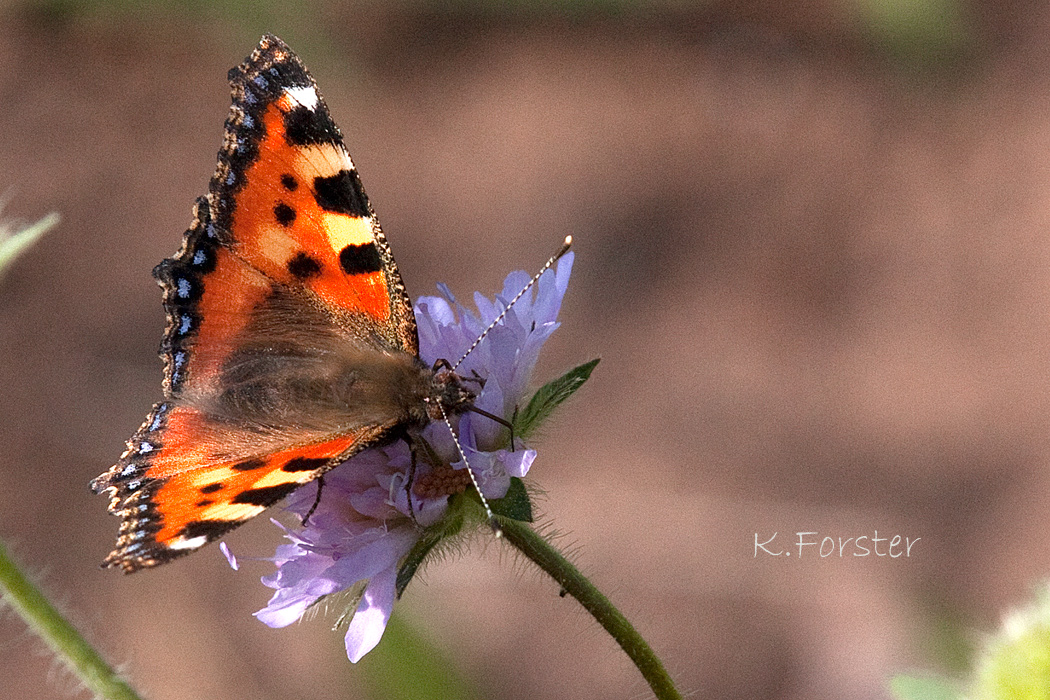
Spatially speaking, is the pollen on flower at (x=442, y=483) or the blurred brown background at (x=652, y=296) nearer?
the pollen on flower at (x=442, y=483)

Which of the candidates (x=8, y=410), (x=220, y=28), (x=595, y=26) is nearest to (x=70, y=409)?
(x=8, y=410)

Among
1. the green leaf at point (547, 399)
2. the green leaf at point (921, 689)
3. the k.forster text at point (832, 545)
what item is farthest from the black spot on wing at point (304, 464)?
the k.forster text at point (832, 545)

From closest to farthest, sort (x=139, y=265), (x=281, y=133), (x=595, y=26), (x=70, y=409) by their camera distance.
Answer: (x=281, y=133)
(x=70, y=409)
(x=139, y=265)
(x=595, y=26)

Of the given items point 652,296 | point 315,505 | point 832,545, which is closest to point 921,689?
point 315,505

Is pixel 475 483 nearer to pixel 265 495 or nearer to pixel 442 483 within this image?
pixel 442 483

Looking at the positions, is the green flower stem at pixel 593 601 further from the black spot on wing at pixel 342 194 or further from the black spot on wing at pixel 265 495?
the black spot on wing at pixel 342 194

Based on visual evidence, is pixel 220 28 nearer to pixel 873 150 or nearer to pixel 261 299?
pixel 873 150
